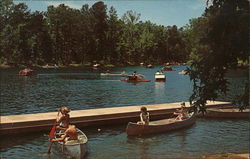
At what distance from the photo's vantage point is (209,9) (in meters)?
11.8

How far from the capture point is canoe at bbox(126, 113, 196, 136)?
806 inches

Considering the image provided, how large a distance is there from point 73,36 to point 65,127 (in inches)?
4830

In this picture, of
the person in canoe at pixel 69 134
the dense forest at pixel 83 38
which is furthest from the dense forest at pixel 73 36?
the person in canoe at pixel 69 134

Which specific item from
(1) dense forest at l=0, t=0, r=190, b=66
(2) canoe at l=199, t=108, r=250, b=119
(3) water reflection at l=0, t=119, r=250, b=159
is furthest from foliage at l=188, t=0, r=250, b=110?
(1) dense forest at l=0, t=0, r=190, b=66

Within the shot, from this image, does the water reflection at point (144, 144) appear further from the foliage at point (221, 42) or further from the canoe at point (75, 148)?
the foliage at point (221, 42)

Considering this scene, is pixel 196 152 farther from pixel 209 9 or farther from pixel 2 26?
pixel 2 26

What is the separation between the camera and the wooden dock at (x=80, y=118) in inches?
784

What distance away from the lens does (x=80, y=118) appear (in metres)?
22.1

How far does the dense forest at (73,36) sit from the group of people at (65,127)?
347ft

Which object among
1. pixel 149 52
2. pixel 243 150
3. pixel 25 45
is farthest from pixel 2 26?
pixel 243 150

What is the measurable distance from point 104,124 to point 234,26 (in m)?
13.9

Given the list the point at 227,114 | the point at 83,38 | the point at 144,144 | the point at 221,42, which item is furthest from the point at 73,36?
the point at 221,42

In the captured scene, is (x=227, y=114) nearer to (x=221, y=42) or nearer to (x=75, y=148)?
(x=75, y=148)

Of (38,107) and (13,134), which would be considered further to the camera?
(38,107)
